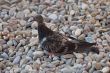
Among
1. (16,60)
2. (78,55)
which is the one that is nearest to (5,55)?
(16,60)

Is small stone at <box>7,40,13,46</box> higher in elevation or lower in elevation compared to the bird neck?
lower

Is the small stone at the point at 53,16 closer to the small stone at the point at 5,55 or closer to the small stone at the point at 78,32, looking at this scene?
the small stone at the point at 78,32

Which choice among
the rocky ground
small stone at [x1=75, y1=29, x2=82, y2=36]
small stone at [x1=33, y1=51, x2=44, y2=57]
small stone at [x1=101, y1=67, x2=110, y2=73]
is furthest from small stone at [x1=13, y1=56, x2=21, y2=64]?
small stone at [x1=101, y1=67, x2=110, y2=73]

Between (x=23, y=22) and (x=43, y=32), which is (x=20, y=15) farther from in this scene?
(x=43, y=32)

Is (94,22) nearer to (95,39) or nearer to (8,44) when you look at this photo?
(95,39)

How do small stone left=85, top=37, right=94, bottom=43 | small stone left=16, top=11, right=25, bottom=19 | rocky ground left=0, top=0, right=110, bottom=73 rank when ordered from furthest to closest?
small stone left=16, top=11, right=25, bottom=19, small stone left=85, top=37, right=94, bottom=43, rocky ground left=0, top=0, right=110, bottom=73

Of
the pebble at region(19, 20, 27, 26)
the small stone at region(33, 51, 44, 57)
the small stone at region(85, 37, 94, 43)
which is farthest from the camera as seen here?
the pebble at region(19, 20, 27, 26)

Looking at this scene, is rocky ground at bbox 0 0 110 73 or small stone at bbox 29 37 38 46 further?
small stone at bbox 29 37 38 46

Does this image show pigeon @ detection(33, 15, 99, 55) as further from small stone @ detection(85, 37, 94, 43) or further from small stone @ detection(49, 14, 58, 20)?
small stone @ detection(49, 14, 58, 20)

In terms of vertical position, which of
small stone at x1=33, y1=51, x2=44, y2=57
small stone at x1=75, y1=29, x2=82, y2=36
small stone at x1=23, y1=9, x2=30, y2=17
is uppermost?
small stone at x1=23, y1=9, x2=30, y2=17
